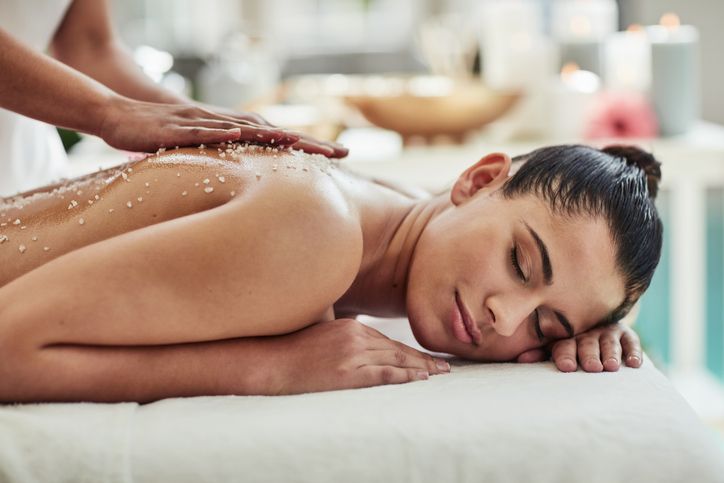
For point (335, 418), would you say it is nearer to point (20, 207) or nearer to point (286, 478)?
point (286, 478)

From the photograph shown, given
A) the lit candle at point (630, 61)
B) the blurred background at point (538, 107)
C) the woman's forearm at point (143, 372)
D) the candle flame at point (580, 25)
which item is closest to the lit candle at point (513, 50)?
the blurred background at point (538, 107)

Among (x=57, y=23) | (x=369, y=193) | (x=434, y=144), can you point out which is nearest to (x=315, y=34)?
(x=434, y=144)

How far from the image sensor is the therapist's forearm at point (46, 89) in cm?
137

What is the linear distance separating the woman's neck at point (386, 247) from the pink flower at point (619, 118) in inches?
70.4

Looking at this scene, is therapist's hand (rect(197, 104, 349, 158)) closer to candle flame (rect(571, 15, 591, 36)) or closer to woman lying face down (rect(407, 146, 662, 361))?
woman lying face down (rect(407, 146, 662, 361))

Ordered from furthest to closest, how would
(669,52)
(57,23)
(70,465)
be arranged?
(669,52) < (57,23) < (70,465)

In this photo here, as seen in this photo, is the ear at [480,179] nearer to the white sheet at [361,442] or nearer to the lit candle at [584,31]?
the white sheet at [361,442]

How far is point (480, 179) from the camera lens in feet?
4.88

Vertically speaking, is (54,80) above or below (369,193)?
above

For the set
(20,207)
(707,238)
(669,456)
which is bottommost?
(707,238)

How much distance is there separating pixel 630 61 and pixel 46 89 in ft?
8.27

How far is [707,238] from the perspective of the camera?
5391mm

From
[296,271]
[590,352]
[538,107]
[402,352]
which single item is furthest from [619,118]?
[296,271]

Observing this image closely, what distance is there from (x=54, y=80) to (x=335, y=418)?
67cm
